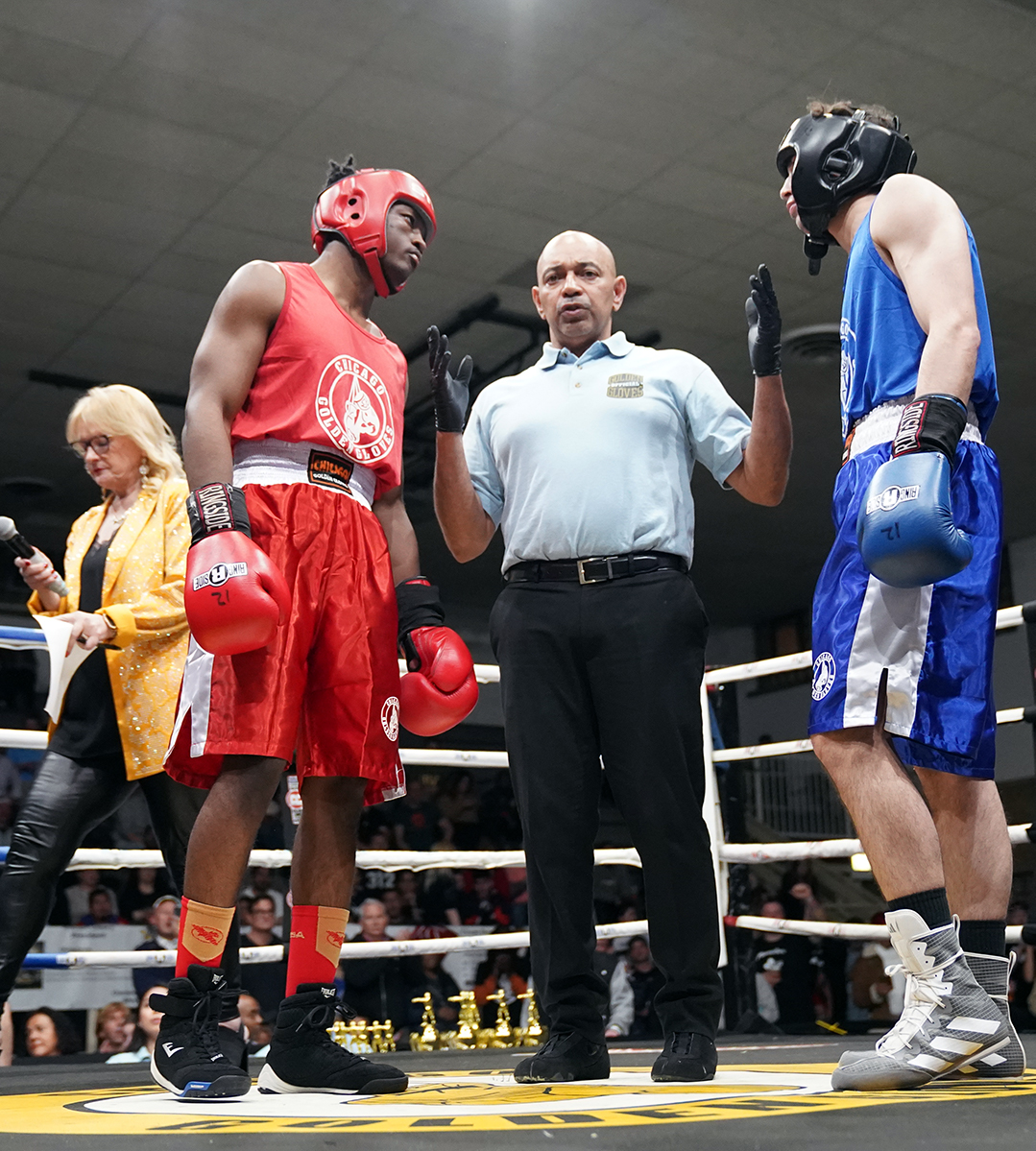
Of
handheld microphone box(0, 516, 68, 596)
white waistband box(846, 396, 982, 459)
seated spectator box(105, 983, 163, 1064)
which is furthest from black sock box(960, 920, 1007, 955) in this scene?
seated spectator box(105, 983, 163, 1064)

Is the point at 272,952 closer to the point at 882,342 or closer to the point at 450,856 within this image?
the point at 450,856

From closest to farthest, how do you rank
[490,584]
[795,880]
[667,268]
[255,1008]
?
[255,1008]
[667,268]
[795,880]
[490,584]

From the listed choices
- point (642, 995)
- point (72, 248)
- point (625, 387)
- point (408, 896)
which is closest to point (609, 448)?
point (625, 387)

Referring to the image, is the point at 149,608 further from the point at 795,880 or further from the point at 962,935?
the point at 795,880

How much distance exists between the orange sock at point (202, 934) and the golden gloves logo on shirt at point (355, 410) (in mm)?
675

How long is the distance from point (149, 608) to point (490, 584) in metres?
8.31

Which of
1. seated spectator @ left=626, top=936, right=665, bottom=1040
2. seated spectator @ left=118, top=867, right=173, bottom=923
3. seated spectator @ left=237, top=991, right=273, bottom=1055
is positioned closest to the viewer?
seated spectator @ left=237, top=991, right=273, bottom=1055

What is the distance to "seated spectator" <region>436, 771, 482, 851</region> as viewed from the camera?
919 centimetres

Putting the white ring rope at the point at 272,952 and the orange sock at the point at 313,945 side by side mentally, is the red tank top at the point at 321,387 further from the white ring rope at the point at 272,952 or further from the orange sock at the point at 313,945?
the white ring rope at the point at 272,952

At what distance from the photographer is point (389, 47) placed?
427cm

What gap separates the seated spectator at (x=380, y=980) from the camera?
18.8 feet

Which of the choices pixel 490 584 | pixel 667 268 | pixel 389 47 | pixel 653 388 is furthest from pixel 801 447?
pixel 653 388

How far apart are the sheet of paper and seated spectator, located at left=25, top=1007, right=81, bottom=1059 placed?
361 centimetres

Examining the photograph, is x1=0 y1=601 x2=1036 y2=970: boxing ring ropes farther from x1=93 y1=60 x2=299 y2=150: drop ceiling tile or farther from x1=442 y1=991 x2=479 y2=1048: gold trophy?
x1=93 y1=60 x2=299 y2=150: drop ceiling tile
